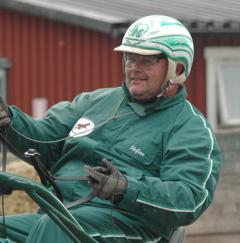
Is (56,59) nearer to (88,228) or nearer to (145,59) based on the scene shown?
(145,59)

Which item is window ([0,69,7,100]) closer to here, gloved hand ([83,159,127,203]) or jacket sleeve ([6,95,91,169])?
jacket sleeve ([6,95,91,169])

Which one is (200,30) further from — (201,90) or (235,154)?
(235,154)

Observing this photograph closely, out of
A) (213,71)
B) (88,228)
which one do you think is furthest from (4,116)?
(213,71)

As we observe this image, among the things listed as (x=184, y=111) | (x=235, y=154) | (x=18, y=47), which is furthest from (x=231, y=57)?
(x=184, y=111)

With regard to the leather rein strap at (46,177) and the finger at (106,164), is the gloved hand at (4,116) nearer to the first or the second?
the leather rein strap at (46,177)

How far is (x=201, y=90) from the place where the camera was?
1739 cm

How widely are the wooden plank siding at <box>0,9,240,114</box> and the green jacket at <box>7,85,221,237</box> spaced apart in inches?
447

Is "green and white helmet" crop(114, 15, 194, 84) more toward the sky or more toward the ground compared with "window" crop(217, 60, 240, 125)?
more toward the sky

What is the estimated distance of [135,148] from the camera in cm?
521

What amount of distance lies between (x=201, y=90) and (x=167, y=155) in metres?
12.3

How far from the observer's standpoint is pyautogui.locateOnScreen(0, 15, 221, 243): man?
16.1ft

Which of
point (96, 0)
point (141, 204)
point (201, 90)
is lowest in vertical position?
point (201, 90)

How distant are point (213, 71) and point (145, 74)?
40.2 feet

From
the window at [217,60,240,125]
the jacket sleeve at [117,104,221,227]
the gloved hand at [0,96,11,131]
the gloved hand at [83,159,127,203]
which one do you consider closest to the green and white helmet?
the jacket sleeve at [117,104,221,227]
